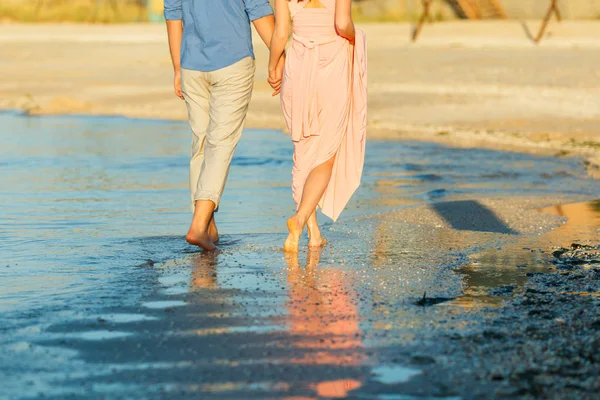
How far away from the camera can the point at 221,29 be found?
265 inches

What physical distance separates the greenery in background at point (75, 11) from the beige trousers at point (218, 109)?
107 ft

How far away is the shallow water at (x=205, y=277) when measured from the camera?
4305 mm

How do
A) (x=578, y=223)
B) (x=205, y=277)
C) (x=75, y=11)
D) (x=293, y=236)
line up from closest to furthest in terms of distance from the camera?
1. (x=205, y=277)
2. (x=293, y=236)
3. (x=578, y=223)
4. (x=75, y=11)

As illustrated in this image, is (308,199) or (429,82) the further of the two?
(429,82)

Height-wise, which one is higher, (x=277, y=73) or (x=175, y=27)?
(x=175, y=27)

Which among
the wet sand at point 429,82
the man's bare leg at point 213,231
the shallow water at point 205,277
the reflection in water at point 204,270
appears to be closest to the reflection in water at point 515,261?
the shallow water at point 205,277

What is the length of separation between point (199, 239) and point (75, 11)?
3646 cm

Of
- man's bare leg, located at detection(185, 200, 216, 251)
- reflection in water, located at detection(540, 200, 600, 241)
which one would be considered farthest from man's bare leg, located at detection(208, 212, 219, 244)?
reflection in water, located at detection(540, 200, 600, 241)

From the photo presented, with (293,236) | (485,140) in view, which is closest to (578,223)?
(293,236)

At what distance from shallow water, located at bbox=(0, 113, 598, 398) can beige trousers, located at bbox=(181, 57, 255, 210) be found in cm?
40

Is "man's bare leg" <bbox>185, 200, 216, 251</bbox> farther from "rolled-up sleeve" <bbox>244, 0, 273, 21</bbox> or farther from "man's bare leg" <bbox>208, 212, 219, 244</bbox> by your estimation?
"rolled-up sleeve" <bbox>244, 0, 273, 21</bbox>

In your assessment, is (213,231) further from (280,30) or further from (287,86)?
(280,30)

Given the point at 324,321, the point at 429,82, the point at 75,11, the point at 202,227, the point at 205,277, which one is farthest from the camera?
the point at 75,11

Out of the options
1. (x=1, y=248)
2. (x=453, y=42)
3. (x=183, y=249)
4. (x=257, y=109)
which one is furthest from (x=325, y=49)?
(x=453, y=42)
